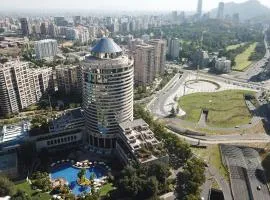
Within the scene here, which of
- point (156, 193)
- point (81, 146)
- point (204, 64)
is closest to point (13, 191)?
point (81, 146)

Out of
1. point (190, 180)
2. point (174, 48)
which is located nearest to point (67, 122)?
point (190, 180)

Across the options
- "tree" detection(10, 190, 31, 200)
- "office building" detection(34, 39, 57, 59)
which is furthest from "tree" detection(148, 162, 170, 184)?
"office building" detection(34, 39, 57, 59)

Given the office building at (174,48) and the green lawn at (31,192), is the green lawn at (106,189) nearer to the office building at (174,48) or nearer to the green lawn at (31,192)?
the green lawn at (31,192)

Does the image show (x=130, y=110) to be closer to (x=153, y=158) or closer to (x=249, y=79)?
(x=153, y=158)

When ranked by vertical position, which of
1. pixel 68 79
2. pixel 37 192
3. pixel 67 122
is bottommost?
pixel 37 192

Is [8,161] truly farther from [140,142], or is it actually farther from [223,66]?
[223,66]

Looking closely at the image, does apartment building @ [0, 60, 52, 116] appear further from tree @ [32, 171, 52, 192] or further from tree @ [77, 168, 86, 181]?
tree @ [77, 168, 86, 181]
